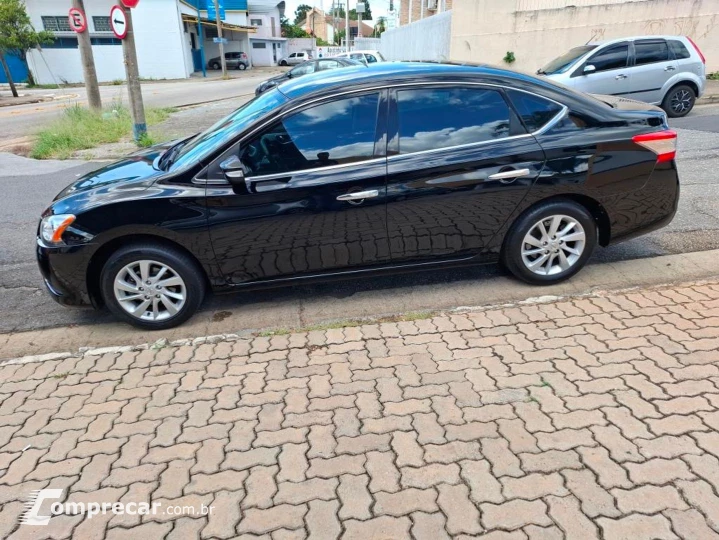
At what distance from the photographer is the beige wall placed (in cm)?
1531

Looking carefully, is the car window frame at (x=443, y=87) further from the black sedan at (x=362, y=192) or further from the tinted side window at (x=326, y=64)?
the tinted side window at (x=326, y=64)

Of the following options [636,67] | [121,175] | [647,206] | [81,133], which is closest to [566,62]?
[636,67]

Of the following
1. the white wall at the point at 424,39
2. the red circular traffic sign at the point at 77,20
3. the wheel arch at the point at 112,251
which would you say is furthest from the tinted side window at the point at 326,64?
the wheel arch at the point at 112,251

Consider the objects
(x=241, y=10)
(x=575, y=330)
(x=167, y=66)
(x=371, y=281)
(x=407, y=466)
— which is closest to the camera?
(x=407, y=466)

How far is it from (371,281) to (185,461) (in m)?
2.26

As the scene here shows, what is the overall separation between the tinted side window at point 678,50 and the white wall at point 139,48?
36.6 meters

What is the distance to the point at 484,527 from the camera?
2.21 metres

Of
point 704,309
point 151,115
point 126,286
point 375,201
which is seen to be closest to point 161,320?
point 126,286

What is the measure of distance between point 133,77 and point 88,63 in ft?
14.5

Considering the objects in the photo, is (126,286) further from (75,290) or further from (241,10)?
(241,10)

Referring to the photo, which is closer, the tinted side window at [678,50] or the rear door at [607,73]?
the rear door at [607,73]

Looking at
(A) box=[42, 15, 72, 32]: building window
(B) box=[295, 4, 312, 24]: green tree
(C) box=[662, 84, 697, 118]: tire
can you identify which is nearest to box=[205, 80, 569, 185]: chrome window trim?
(C) box=[662, 84, 697, 118]: tire

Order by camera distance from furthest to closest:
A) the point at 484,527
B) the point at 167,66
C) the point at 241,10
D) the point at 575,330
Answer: the point at 241,10 → the point at 167,66 → the point at 575,330 → the point at 484,527

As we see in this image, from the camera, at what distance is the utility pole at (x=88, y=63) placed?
1287cm
